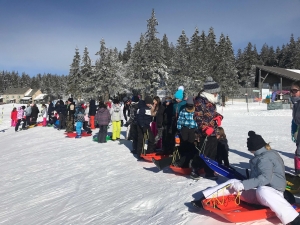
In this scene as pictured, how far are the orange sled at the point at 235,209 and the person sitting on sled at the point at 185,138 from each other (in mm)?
2098

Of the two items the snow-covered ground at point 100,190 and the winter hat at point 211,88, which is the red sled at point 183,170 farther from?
the winter hat at point 211,88

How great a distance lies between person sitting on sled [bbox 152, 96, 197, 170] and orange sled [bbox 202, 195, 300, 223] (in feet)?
6.88

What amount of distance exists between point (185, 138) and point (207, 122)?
2.30ft

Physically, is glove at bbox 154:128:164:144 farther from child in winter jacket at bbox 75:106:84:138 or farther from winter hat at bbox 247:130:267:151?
child in winter jacket at bbox 75:106:84:138

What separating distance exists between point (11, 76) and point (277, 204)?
150 m

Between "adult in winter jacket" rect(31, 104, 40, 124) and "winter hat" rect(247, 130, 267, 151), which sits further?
"adult in winter jacket" rect(31, 104, 40, 124)

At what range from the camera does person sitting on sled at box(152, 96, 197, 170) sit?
6172 millimetres

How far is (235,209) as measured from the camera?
4.08 metres

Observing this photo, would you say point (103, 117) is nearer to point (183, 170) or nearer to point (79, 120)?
point (79, 120)

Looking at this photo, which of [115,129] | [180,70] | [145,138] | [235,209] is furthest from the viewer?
[180,70]

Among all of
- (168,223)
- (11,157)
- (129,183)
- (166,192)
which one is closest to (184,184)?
(166,192)

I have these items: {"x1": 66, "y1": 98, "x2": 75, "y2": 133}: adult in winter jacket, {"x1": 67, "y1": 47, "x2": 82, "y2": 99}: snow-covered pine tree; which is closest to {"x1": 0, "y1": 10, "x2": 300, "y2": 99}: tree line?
{"x1": 67, "y1": 47, "x2": 82, "y2": 99}: snow-covered pine tree

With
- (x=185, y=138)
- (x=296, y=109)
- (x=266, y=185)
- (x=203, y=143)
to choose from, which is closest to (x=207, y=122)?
(x=203, y=143)

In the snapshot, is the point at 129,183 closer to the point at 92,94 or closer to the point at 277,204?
the point at 277,204
